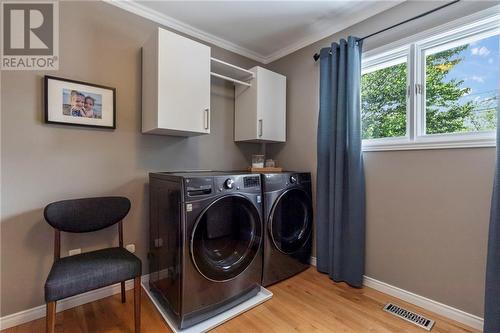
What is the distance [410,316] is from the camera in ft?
5.50

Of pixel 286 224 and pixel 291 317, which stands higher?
pixel 286 224

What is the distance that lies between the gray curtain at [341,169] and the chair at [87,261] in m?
1.63

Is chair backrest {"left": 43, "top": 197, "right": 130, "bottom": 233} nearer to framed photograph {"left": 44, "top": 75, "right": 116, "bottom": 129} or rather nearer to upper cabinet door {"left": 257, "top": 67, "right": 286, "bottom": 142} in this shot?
framed photograph {"left": 44, "top": 75, "right": 116, "bottom": 129}

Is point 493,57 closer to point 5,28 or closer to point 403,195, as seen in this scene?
point 403,195

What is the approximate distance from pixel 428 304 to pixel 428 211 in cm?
69

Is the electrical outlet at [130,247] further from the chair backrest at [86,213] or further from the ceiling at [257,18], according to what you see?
the ceiling at [257,18]

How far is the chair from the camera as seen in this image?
49.3 inches

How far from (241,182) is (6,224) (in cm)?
156

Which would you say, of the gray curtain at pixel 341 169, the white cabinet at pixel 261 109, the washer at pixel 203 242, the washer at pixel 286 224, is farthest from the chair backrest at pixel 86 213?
the gray curtain at pixel 341 169

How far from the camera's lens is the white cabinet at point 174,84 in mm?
1801

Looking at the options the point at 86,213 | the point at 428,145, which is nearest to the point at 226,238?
the point at 86,213

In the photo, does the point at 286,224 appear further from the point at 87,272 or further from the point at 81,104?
the point at 81,104

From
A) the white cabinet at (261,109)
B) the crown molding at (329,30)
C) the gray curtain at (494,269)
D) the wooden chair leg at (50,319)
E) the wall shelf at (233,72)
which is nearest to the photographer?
the wooden chair leg at (50,319)

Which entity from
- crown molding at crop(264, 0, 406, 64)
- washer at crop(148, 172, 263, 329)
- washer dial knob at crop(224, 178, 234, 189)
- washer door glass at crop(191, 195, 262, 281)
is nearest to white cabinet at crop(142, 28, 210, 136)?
washer at crop(148, 172, 263, 329)
